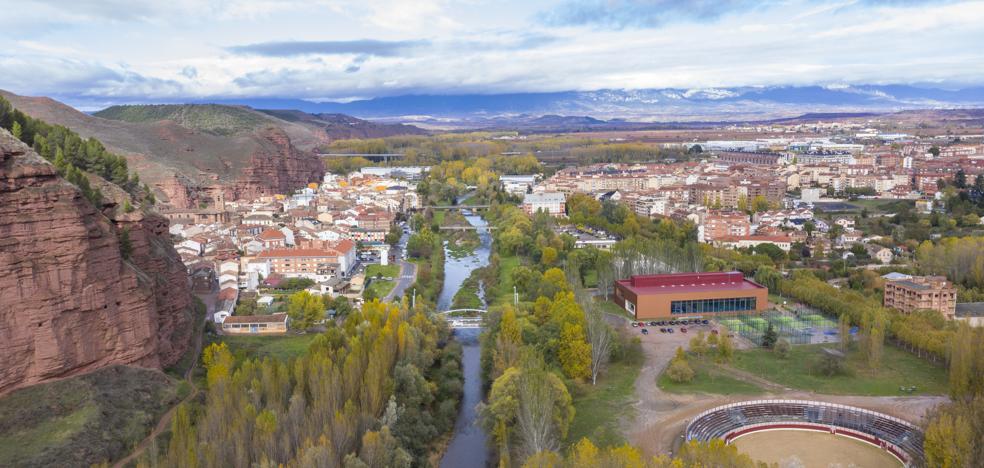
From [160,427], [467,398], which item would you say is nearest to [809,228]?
[467,398]

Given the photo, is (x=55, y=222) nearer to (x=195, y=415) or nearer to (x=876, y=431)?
(x=195, y=415)

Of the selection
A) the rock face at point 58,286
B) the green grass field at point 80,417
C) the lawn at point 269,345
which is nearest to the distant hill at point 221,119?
the lawn at point 269,345

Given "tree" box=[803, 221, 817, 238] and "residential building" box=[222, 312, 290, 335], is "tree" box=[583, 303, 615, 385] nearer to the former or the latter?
"residential building" box=[222, 312, 290, 335]

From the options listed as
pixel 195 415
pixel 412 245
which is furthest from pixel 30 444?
pixel 412 245

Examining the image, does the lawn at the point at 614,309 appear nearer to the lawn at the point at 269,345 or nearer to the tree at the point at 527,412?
the lawn at the point at 269,345

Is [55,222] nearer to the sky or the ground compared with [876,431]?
nearer to the sky

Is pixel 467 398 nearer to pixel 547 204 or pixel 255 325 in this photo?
pixel 255 325
